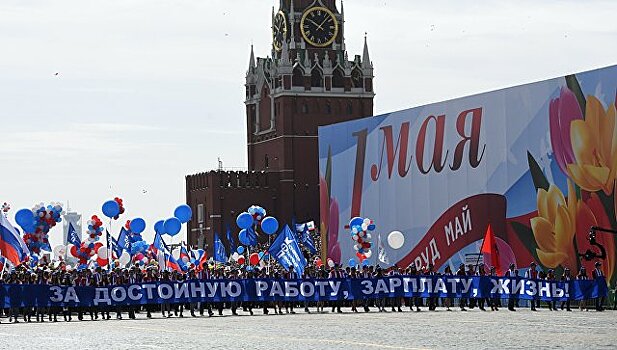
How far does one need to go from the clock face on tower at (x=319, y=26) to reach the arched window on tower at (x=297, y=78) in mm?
3633

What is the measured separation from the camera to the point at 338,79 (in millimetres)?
145750

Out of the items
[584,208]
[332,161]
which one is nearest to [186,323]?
[584,208]

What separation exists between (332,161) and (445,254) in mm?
15370

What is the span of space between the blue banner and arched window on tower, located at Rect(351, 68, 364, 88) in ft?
322

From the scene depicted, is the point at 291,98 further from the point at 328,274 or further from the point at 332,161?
the point at 328,274

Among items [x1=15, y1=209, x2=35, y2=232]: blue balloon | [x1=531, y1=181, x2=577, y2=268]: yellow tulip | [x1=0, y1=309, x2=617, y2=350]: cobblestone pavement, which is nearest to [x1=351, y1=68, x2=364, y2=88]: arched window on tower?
[x1=15, y1=209, x2=35, y2=232]: blue balloon

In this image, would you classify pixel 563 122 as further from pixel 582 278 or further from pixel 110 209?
pixel 110 209

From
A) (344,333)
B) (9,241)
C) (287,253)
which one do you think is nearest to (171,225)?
(287,253)

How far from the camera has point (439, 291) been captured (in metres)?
48.8

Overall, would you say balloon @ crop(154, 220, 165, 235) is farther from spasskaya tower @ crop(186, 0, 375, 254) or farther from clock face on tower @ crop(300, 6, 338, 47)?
clock face on tower @ crop(300, 6, 338, 47)

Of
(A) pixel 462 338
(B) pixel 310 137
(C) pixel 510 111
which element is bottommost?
(A) pixel 462 338

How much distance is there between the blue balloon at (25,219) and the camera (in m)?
64.3

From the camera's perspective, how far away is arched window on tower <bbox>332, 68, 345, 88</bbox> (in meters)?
145

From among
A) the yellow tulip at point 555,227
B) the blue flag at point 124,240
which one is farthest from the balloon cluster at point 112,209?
the yellow tulip at point 555,227
